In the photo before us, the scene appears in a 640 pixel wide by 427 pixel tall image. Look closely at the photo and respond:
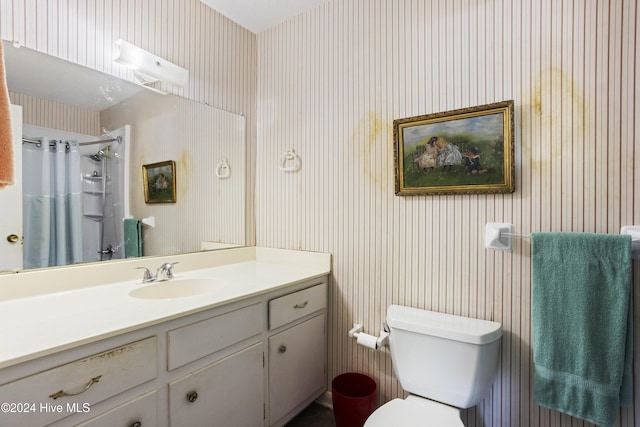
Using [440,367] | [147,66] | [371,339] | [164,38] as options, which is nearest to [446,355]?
[440,367]

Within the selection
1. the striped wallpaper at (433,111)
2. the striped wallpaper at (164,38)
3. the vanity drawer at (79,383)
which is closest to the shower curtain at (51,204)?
the striped wallpaper at (164,38)

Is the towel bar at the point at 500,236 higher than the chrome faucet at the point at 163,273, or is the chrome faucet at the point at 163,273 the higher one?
the towel bar at the point at 500,236

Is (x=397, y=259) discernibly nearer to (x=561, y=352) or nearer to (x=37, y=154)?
(x=561, y=352)

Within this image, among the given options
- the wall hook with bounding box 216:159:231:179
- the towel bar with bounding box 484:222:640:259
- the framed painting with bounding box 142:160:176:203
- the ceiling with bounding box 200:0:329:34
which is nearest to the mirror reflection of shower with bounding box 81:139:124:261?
the framed painting with bounding box 142:160:176:203

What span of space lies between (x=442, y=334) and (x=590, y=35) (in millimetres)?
1304

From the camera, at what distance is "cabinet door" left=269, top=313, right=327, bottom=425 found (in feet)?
4.90

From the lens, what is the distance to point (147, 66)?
5.14 ft

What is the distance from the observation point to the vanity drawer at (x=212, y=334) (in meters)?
1.09

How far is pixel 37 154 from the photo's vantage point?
4.25ft

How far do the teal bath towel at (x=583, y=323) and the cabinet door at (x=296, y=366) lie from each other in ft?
3.36

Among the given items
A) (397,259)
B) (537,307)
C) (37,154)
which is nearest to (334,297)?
(397,259)

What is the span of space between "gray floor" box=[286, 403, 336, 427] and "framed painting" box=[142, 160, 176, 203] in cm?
139

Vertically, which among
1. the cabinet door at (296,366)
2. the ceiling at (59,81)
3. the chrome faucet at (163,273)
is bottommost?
the cabinet door at (296,366)

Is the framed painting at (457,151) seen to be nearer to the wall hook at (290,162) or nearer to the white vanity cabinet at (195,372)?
the wall hook at (290,162)
